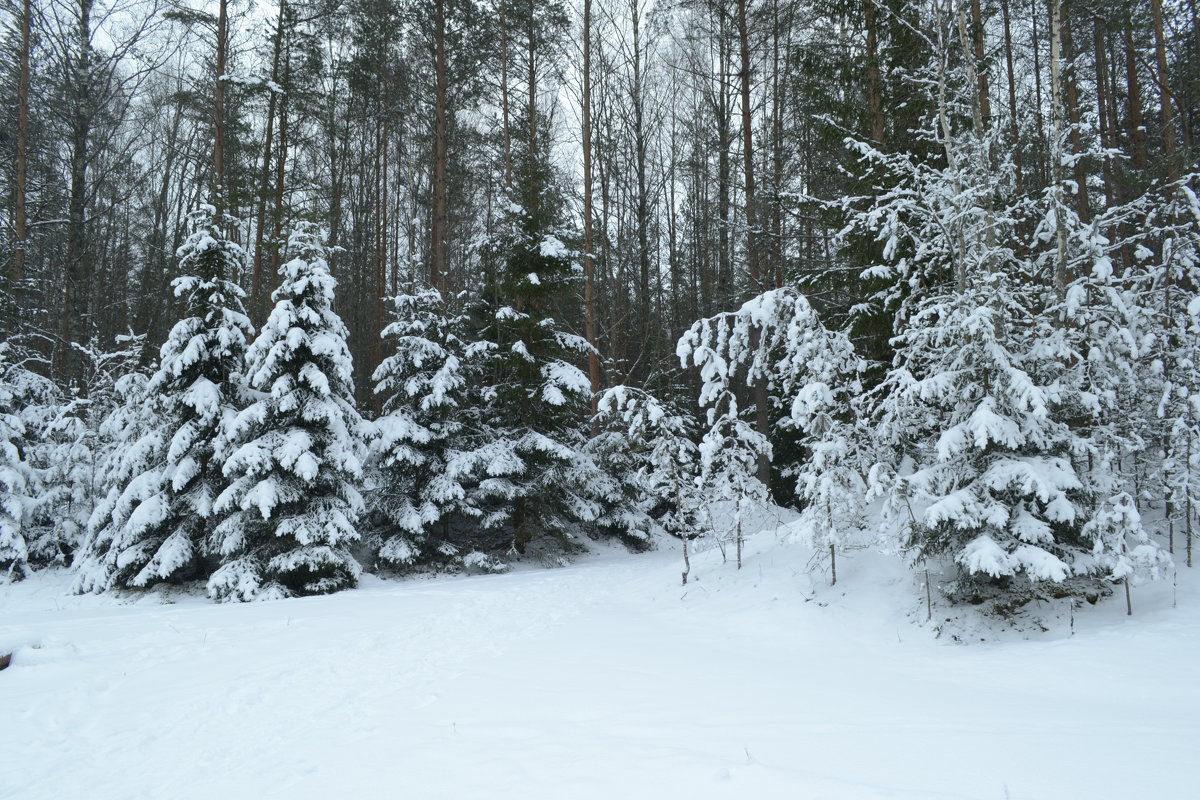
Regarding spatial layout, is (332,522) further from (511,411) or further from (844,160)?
(844,160)

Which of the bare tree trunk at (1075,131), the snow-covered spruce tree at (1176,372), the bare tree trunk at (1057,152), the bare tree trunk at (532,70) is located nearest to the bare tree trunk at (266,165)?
the bare tree trunk at (532,70)

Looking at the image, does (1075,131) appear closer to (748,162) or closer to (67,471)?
(748,162)

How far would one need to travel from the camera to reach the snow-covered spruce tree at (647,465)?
10.0m

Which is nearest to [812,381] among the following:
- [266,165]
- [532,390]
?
[532,390]

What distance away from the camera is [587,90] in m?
16.1

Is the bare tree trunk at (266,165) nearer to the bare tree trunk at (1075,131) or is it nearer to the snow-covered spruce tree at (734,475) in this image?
the snow-covered spruce tree at (734,475)

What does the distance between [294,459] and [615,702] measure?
736 cm

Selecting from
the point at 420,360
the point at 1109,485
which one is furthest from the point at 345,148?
the point at 1109,485

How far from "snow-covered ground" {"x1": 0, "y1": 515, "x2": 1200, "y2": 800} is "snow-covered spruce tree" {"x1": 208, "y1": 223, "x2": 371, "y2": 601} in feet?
5.40

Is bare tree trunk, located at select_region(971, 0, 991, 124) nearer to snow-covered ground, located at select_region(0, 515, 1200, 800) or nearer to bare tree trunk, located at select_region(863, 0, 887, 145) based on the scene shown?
bare tree trunk, located at select_region(863, 0, 887, 145)

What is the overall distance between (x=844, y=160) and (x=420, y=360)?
9.15 metres

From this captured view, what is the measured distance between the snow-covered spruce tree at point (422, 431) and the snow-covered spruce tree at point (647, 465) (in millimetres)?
3112

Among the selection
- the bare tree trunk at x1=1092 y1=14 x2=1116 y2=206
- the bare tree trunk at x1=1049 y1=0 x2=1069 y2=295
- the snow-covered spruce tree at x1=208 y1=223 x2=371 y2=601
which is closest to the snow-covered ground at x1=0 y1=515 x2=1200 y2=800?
the snow-covered spruce tree at x1=208 y1=223 x2=371 y2=601

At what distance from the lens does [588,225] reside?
633 inches
